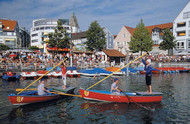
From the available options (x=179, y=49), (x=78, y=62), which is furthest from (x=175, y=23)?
(x=78, y=62)

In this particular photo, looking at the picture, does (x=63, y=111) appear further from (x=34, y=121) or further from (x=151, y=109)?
(x=151, y=109)

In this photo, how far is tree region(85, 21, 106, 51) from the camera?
58625 millimetres

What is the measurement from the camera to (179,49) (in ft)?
198

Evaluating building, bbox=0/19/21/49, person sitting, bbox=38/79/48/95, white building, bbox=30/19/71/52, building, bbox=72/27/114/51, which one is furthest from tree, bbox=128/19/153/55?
building, bbox=0/19/21/49

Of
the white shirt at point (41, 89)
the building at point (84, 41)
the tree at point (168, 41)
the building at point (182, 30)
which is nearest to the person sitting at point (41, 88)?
the white shirt at point (41, 89)

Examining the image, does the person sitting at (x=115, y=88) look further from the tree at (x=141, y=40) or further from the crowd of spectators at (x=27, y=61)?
the tree at (x=141, y=40)

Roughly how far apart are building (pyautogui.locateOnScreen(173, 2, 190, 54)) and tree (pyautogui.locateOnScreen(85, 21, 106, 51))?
88.5 ft

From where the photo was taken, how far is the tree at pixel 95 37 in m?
58.6

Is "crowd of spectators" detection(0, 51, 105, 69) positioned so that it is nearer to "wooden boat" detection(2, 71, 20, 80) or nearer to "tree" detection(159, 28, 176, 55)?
"wooden boat" detection(2, 71, 20, 80)

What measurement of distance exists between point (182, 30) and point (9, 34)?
245ft

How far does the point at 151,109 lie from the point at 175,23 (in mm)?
58076

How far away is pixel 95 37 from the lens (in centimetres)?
5856


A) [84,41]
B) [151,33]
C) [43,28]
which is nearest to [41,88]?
[151,33]

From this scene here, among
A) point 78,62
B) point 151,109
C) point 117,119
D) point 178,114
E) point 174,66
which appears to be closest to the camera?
point 117,119
